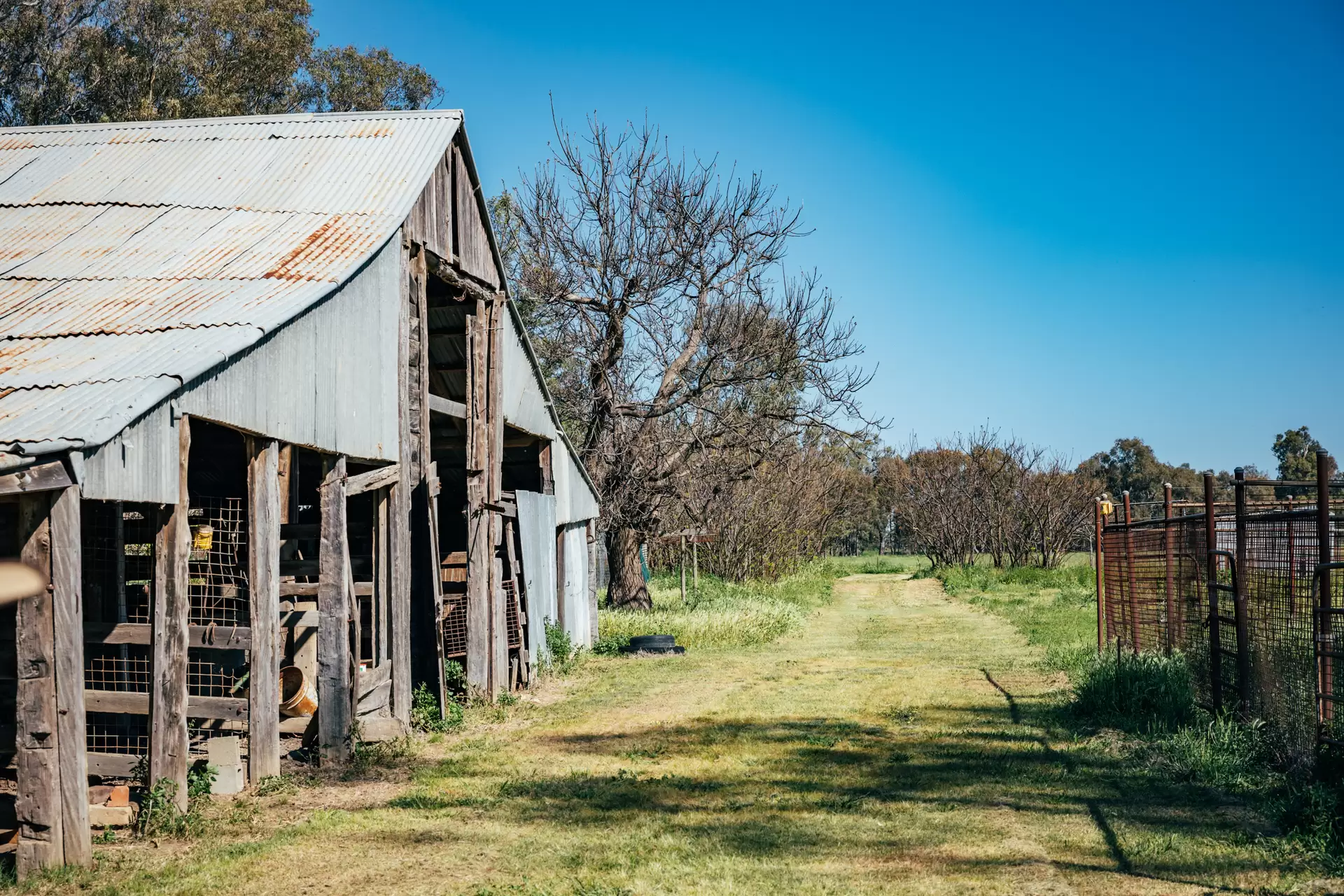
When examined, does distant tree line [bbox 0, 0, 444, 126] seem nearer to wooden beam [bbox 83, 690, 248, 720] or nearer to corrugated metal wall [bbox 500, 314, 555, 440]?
corrugated metal wall [bbox 500, 314, 555, 440]

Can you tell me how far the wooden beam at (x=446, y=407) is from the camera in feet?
42.6

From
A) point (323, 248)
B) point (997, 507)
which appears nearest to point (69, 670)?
point (323, 248)

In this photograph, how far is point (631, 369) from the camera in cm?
2330


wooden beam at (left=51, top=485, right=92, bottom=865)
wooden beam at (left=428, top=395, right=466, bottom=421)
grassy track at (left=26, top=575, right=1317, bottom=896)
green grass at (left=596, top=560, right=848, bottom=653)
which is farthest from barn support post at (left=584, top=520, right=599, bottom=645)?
wooden beam at (left=51, top=485, right=92, bottom=865)

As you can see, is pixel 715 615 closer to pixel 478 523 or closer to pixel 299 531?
pixel 478 523

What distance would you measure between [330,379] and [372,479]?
1266 mm

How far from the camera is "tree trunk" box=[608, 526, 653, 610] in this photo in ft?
78.7

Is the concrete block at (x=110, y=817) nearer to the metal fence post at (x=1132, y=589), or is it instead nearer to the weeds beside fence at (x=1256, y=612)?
the weeds beside fence at (x=1256, y=612)

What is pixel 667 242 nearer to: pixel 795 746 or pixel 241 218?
pixel 241 218

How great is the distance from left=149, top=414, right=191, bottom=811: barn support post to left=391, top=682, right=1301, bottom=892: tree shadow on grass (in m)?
1.79

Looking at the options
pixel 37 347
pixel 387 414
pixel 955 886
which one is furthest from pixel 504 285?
pixel 955 886

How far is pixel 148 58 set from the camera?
1161 inches

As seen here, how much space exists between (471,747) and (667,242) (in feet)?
45.2

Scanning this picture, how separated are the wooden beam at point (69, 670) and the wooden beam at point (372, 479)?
12.0 feet
